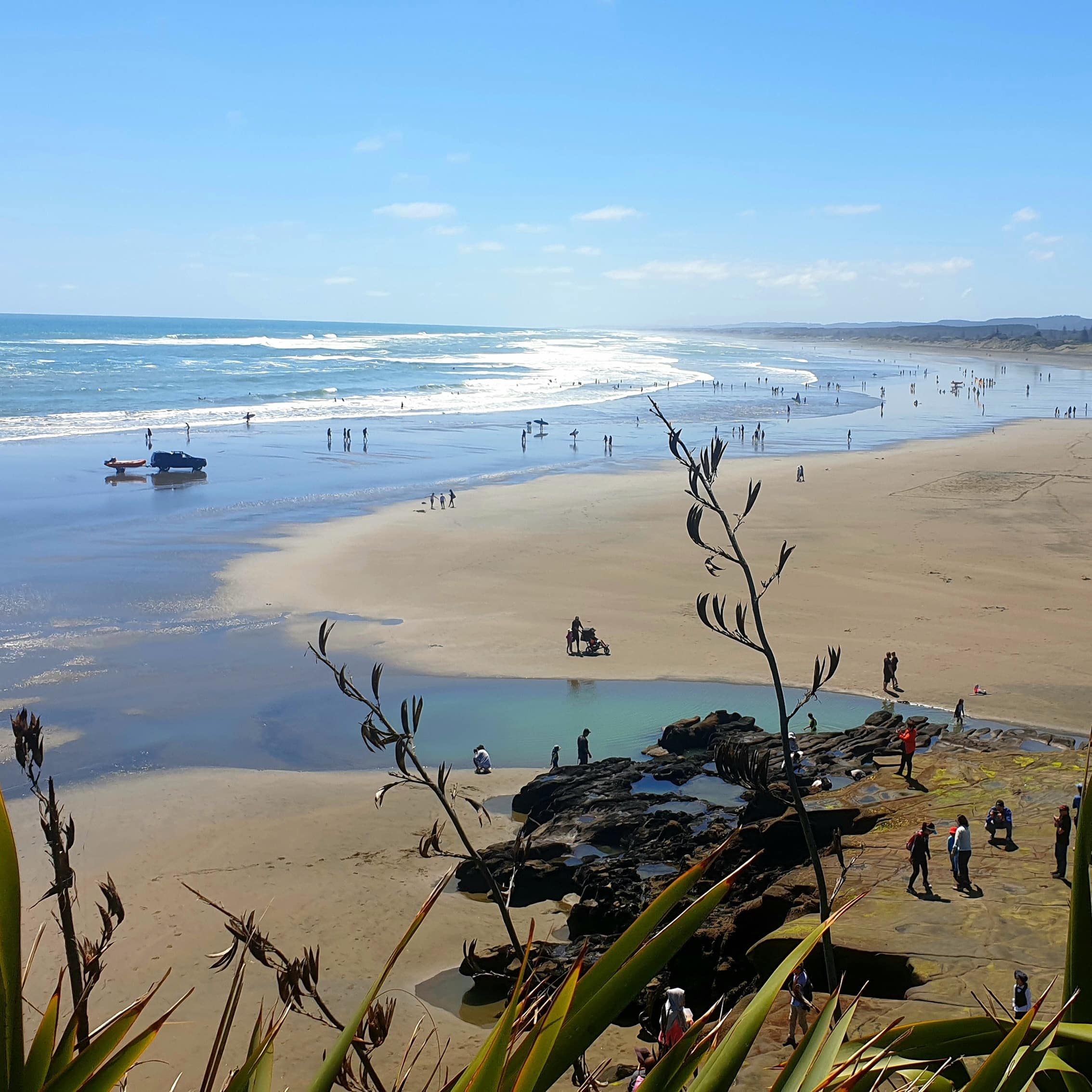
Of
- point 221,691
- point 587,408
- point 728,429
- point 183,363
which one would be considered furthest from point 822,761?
point 183,363

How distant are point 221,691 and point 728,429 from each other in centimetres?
4402

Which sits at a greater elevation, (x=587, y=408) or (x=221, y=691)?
(x=587, y=408)

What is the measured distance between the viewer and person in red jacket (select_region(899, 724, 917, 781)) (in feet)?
48.5

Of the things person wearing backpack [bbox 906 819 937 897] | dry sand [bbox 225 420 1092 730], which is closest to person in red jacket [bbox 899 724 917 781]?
person wearing backpack [bbox 906 819 937 897]

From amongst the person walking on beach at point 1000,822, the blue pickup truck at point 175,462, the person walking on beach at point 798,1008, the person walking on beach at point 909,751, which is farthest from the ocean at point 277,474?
the person walking on beach at point 798,1008

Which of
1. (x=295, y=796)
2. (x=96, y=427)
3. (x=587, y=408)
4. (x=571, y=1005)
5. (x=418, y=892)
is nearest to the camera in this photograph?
(x=571, y=1005)

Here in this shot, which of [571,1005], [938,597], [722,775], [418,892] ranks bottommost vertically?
[418,892]

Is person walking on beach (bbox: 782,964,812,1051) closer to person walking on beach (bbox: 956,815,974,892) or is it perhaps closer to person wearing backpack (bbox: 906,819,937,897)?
person wearing backpack (bbox: 906,819,937,897)

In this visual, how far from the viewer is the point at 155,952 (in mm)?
11859

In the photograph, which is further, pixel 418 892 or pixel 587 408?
pixel 587 408

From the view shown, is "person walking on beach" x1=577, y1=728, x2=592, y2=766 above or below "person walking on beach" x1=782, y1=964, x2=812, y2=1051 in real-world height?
below

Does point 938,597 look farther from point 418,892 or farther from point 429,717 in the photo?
point 418,892

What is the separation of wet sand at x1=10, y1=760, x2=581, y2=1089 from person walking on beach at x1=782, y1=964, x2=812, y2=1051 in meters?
3.31

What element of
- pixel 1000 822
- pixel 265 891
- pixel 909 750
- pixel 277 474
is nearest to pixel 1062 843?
pixel 1000 822
